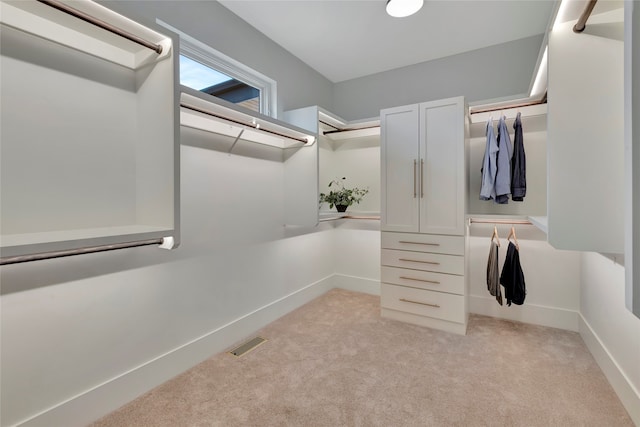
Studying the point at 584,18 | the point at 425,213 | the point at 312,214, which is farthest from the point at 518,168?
the point at 312,214

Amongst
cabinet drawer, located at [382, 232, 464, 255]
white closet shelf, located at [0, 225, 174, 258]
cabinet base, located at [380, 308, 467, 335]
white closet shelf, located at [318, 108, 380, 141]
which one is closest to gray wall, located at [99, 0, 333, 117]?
white closet shelf, located at [318, 108, 380, 141]

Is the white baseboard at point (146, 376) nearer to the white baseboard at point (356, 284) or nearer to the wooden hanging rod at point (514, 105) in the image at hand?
the white baseboard at point (356, 284)

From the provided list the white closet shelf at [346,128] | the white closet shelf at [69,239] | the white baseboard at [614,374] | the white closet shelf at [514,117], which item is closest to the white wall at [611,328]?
the white baseboard at [614,374]

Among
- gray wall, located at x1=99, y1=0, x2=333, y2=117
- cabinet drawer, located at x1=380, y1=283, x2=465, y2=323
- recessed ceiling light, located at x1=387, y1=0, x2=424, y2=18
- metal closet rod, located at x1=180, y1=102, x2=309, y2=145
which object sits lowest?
cabinet drawer, located at x1=380, y1=283, x2=465, y2=323

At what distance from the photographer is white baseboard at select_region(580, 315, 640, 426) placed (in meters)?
1.58

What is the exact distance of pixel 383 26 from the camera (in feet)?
8.78

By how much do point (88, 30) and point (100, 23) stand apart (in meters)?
0.16

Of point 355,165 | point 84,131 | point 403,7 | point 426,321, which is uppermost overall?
point 403,7

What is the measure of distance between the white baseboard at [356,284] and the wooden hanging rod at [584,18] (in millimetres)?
2859

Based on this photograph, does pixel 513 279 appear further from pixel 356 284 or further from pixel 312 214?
pixel 312 214

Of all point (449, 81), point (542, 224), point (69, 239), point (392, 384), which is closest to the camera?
point (69, 239)

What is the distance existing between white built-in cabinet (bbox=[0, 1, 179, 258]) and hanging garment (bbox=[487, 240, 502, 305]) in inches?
103

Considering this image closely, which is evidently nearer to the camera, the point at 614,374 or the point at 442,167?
the point at 614,374

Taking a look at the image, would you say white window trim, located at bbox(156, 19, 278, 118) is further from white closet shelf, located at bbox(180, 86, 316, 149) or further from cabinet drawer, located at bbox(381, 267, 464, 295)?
cabinet drawer, located at bbox(381, 267, 464, 295)
